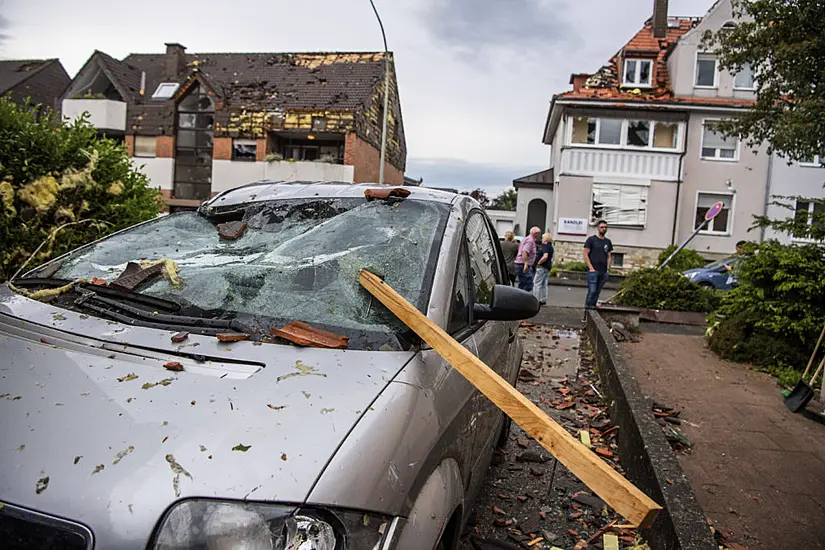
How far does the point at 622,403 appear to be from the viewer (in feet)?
14.9

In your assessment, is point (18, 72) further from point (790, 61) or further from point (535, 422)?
point (535, 422)

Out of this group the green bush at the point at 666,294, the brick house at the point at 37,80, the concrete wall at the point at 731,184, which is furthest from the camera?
the brick house at the point at 37,80

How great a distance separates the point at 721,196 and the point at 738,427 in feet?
75.9

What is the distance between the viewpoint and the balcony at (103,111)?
30.9 m

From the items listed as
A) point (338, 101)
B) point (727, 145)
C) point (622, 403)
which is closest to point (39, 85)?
point (338, 101)

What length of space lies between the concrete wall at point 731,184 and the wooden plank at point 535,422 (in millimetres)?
25497

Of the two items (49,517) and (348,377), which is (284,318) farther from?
(49,517)

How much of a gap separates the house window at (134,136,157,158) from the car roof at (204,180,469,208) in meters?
31.8

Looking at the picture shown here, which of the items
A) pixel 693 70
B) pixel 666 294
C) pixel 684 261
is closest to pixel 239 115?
pixel 693 70

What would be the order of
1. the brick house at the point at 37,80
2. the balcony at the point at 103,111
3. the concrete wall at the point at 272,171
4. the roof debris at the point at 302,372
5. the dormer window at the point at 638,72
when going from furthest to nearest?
the brick house at the point at 37,80 < the balcony at the point at 103,111 < the concrete wall at the point at 272,171 < the dormer window at the point at 638,72 < the roof debris at the point at 302,372

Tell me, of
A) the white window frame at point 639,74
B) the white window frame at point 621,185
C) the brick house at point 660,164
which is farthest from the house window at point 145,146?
the white window frame at point 639,74

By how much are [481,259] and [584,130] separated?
22.9 meters

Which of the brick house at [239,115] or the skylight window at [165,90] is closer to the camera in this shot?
the brick house at [239,115]

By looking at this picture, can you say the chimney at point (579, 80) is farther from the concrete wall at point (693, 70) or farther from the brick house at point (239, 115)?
the brick house at point (239, 115)
